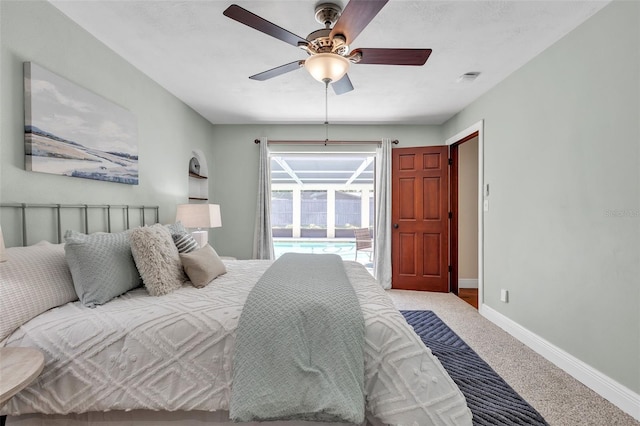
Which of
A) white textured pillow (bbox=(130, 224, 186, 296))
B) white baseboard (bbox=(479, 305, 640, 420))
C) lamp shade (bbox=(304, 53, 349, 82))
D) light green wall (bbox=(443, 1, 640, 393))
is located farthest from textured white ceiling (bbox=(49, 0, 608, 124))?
white baseboard (bbox=(479, 305, 640, 420))

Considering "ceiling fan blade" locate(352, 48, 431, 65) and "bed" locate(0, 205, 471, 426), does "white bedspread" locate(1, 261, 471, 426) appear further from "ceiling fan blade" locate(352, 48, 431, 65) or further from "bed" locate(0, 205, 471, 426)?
"ceiling fan blade" locate(352, 48, 431, 65)

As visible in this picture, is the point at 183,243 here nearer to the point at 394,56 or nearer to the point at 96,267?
the point at 96,267

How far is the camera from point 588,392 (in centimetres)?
193

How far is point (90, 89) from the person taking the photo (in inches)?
85.5

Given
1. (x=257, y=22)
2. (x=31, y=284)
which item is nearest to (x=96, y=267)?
(x=31, y=284)

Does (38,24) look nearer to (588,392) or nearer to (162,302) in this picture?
(162,302)

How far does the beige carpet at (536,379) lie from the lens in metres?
1.72

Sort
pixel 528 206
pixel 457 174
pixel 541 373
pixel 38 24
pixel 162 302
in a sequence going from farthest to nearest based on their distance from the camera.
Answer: pixel 457 174
pixel 528 206
pixel 541 373
pixel 38 24
pixel 162 302

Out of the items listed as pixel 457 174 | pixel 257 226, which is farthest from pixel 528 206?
pixel 257 226

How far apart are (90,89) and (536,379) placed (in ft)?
12.5

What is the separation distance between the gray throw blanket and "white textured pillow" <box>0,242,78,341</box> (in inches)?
39.6

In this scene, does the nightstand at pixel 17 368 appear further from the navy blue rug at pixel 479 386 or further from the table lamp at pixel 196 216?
the navy blue rug at pixel 479 386

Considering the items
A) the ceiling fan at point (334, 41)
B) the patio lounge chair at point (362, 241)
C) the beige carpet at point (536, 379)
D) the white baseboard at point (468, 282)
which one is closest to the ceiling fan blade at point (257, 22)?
the ceiling fan at point (334, 41)

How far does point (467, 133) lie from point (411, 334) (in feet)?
10.4
